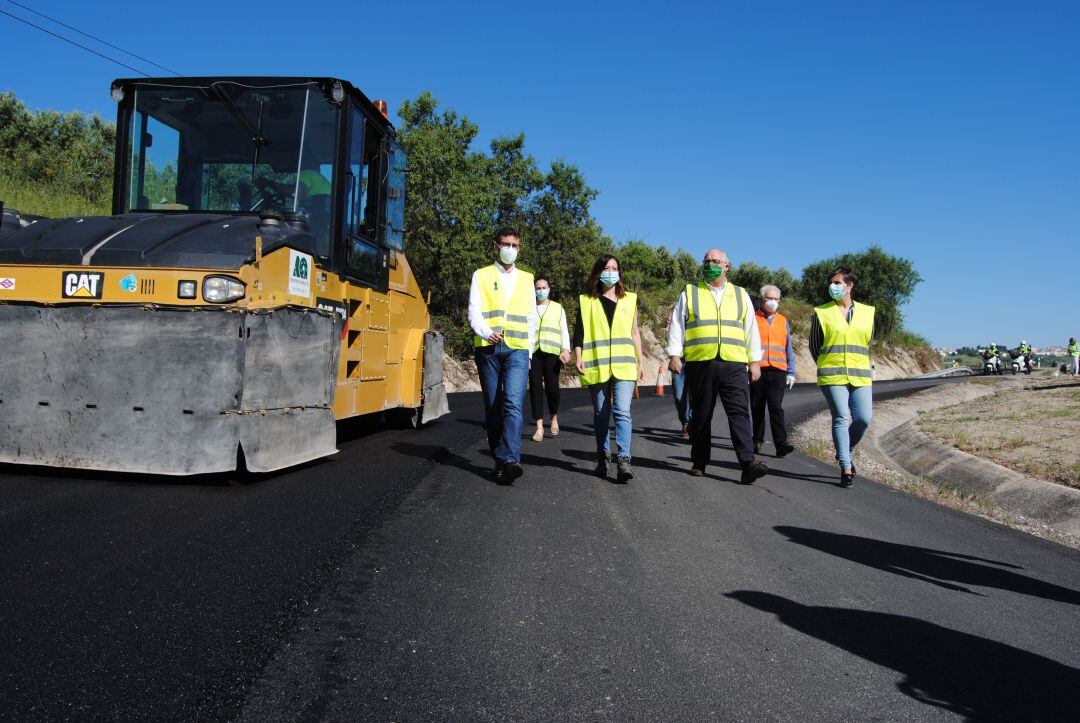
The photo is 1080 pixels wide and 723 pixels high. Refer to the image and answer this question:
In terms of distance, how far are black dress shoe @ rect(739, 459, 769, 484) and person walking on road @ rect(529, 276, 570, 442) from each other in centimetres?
330

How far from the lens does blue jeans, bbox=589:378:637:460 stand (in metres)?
7.14

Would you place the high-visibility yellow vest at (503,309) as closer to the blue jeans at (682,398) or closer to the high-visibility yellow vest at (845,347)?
the high-visibility yellow vest at (845,347)

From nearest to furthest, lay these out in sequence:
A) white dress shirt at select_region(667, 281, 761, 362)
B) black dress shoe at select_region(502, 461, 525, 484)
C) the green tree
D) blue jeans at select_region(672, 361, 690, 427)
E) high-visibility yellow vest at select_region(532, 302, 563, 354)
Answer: black dress shoe at select_region(502, 461, 525, 484) < white dress shirt at select_region(667, 281, 761, 362) < high-visibility yellow vest at select_region(532, 302, 563, 354) < blue jeans at select_region(672, 361, 690, 427) < the green tree

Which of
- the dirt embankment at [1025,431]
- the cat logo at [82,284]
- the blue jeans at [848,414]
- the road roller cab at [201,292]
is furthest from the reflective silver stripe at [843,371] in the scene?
the cat logo at [82,284]

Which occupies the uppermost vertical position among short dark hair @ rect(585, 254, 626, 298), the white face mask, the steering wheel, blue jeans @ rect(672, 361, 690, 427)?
the steering wheel

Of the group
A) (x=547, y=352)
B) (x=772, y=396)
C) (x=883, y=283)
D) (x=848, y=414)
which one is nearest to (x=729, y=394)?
(x=848, y=414)

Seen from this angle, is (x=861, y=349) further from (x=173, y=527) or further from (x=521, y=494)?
(x=173, y=527)

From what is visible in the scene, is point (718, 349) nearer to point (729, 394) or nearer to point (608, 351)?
point (729, 394)

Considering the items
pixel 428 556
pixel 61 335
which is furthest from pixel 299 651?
pixel 61 335

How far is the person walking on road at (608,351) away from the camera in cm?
728

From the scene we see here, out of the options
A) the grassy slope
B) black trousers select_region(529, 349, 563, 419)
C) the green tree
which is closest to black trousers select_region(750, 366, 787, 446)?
black trousers select_region(529, 349, 563, 419)

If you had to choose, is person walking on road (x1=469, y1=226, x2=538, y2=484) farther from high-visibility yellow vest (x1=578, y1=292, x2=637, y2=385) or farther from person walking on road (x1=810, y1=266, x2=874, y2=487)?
person walking on road (x1=810, y1=266, x2=874, y2=487)

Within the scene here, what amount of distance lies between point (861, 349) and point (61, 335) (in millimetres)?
7264

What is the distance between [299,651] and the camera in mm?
2971
